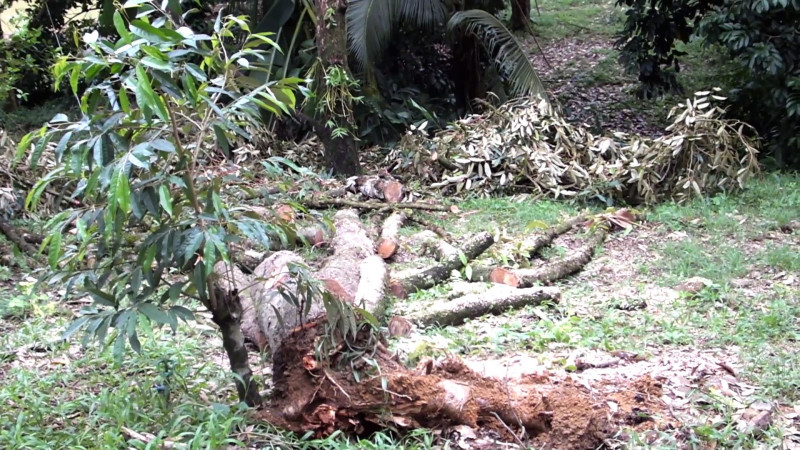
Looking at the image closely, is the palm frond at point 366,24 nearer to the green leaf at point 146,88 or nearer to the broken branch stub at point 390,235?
the broken branch stub at point 390,235

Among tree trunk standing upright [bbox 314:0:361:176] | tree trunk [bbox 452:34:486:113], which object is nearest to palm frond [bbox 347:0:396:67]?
tree trunk standing upright [bbox 314:0:361:176]

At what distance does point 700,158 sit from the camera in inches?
303

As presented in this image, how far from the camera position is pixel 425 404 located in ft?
10.7

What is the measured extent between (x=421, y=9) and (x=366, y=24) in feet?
3.05

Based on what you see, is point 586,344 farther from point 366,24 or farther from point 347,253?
point 366,24

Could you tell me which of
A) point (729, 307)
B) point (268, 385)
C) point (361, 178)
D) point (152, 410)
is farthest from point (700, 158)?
point (152, 410)

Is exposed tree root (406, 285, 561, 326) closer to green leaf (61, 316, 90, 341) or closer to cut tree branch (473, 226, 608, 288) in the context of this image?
cut tree branch (473, 226, 608, 288)

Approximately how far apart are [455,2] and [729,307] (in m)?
7.47

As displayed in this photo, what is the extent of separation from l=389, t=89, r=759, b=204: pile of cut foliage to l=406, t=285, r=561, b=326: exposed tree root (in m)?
2.97

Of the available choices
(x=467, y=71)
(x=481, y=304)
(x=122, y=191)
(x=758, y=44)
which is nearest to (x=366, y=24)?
(x=467, y=71)

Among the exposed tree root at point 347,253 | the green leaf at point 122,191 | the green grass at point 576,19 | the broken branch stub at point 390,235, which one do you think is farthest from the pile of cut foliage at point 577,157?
the green grass at point 576,19

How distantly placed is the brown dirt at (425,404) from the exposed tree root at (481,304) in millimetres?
1356

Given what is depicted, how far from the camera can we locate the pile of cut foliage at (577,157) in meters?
7.72

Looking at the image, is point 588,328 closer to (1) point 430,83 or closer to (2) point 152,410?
(2) point 152,410
